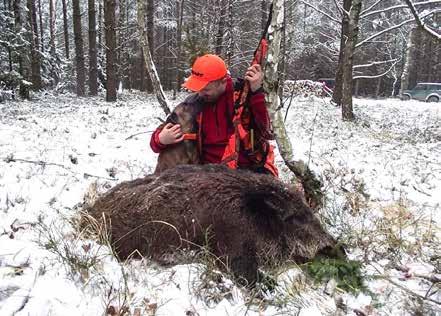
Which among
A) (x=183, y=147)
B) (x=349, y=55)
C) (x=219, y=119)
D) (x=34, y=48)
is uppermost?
(x=349, y=55)

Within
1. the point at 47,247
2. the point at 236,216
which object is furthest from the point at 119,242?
the point at 236,216

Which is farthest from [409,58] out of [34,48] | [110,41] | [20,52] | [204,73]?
[204,73]

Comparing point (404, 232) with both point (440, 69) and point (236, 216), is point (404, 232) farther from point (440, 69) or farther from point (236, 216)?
point (440, 69)

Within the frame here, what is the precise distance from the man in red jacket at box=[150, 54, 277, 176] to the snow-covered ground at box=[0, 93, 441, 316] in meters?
0.59

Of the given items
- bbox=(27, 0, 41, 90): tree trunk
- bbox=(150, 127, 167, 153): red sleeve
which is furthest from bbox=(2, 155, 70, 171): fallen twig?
bbox=(27, 0, 41, 90): tree trunk

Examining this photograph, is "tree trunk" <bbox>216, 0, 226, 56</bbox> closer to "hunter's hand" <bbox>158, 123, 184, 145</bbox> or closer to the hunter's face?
the hunter's face

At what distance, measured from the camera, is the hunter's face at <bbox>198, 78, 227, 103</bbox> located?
13.8 ft

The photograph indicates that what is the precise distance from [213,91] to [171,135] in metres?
0.60

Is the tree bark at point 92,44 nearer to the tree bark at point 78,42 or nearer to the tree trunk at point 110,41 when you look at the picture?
the tree bark at point 78,42

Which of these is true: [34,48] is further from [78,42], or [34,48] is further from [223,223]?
[223,223]

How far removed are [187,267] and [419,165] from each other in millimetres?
5856

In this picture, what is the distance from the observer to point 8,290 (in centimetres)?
226

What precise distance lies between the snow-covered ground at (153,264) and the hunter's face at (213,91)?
1074 mm

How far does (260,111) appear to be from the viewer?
14.3ft
